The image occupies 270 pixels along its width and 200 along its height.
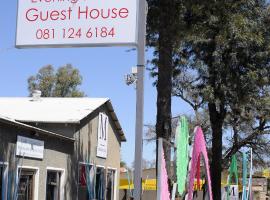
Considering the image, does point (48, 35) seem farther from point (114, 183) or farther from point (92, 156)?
point (114, 183)

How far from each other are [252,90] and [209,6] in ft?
33.8

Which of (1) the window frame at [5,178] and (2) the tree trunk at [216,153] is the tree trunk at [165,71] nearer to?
(1) the window frame at [5,178]

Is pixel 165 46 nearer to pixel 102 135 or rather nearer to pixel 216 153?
pixel 216 153

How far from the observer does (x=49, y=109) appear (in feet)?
77.2

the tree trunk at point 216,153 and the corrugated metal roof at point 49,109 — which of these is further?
the tree trunk at point 216,153

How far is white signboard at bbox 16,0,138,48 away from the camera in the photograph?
7.13 meters

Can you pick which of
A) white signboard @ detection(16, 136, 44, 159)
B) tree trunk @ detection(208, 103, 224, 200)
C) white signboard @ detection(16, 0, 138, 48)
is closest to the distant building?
white signboard @ detection(16, 136, 44, 159)

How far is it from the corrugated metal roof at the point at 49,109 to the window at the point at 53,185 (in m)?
2.29

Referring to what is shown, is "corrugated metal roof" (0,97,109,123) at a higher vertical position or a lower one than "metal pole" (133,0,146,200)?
higher

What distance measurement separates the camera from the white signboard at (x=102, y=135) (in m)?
25.2

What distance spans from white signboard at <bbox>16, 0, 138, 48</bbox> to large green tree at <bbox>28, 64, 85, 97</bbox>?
2187 inches

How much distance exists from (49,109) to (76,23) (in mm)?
16547

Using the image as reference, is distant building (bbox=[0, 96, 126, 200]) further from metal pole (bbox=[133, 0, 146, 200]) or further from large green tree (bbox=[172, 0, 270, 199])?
metal pole (bbox=[133, 0, 146, 200])

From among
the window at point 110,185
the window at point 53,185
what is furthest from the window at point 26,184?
the window at point 110,185
